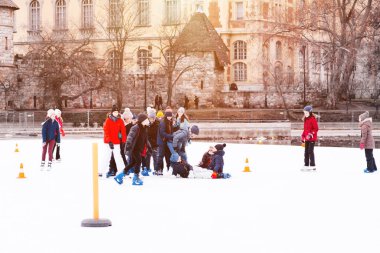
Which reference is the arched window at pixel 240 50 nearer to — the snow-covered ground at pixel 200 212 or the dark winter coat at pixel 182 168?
the snow-covered ground at pixel 200 212

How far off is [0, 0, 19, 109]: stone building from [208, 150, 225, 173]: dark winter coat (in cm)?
6215

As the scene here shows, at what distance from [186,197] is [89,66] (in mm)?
60586

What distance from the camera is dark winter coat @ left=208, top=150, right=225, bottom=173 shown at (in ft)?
70.8

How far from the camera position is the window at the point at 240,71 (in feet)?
313

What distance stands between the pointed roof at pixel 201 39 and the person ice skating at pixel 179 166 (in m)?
60.2

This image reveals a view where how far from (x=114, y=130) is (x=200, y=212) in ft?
20.8

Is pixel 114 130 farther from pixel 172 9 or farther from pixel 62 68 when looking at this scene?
pixel 172 9

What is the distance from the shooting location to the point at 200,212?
15305mm

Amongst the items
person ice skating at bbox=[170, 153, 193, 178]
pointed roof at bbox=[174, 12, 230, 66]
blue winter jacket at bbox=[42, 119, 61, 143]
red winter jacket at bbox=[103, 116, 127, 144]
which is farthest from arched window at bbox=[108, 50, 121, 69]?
red winter jacket at bbox=[103, 116, 127, 144]

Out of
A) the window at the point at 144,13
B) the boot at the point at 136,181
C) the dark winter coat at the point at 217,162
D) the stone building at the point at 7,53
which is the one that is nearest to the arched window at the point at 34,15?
the window at the point at 144,13

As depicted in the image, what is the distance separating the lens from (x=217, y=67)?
84062 millimetres

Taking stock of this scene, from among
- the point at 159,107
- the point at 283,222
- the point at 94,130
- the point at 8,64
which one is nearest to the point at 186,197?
the point at 283,222

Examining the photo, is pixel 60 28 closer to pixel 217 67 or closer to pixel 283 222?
pixel 217 67

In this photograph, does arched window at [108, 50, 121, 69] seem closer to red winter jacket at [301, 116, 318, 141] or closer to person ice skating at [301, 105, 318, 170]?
person ice skating at [301, 105, 318, 170]
